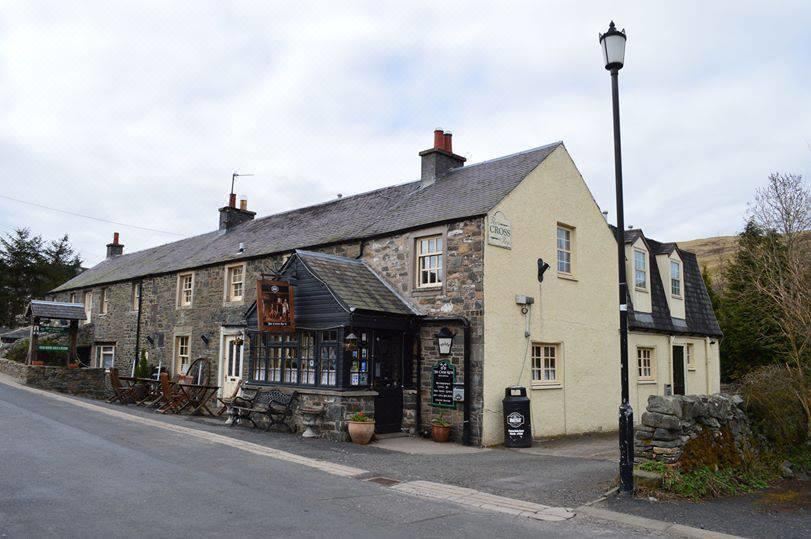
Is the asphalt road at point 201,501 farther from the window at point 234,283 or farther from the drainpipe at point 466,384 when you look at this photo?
the window at point 234,283

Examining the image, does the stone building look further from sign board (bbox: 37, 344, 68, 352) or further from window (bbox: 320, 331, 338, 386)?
sign board (bbox: 37, 344, 68, 352)

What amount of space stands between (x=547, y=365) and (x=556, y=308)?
1.48m

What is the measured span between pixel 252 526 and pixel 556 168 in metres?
13.0

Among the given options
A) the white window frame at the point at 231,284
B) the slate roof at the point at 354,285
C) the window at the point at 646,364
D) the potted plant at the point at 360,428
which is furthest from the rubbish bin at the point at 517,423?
the white window frame at the point at 231,284

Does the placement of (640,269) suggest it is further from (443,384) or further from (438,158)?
(443,384)

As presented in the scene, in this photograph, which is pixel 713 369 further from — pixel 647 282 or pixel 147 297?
pixel 147 297

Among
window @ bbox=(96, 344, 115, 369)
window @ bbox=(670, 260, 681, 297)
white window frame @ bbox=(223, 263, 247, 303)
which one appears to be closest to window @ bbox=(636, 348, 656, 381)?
window @ bbox=(670, 260, 681, 297)

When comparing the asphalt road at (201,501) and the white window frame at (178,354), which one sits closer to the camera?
the asphalt road at (201,501)

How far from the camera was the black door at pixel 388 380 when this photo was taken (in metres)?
14.9

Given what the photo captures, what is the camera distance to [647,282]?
816 inches

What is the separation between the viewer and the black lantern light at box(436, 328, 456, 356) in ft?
47.5

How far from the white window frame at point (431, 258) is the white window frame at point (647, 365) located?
8.11 meters

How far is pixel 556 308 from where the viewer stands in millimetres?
16406

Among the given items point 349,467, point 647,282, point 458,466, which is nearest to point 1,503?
point 349,467
